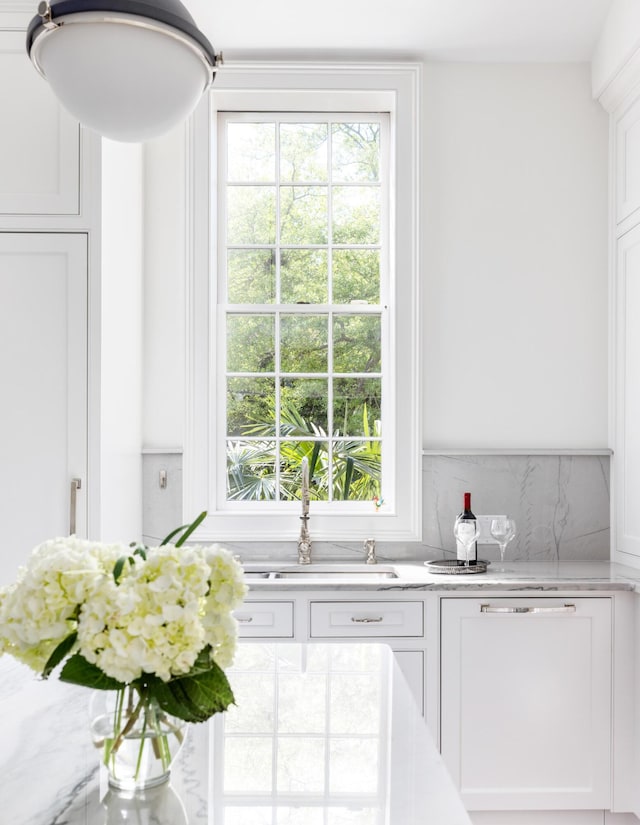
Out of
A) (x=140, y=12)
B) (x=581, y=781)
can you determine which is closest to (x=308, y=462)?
(x=581, y=781)

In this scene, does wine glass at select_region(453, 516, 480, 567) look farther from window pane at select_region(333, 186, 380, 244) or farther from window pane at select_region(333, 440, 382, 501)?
window pane at select_region(333, 186, 380, 244)

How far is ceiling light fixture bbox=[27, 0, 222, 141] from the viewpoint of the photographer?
123cm

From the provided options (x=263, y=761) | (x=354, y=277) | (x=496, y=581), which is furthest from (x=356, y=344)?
(x=263, y=761)

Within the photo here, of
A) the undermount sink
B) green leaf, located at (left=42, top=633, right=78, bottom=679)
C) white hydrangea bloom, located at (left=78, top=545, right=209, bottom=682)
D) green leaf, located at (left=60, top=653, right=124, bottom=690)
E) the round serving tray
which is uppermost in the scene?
white hydrangea bloom, located at (left=78, top=545, right=209, bottom=682)

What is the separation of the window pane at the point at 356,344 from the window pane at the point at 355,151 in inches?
26.1

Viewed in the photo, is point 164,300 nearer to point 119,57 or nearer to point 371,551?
point 371,551

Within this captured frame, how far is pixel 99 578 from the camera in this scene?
2.99 ft

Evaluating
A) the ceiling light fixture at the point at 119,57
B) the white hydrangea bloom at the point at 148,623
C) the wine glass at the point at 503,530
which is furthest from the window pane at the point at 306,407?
the white hydrangea bloom at the point at 148,623

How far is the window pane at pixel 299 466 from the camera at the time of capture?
3.57m

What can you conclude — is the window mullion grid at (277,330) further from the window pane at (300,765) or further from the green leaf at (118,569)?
the green leaf at (118,569)

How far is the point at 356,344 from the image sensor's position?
358cm

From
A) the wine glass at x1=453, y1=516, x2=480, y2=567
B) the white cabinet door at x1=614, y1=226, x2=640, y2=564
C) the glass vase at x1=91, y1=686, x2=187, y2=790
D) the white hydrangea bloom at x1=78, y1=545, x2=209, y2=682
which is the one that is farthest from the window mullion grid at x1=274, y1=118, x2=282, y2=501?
the white hydrangea bloom at x1=78, y1=545, x2=209, y2=682

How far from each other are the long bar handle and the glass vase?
1.89m

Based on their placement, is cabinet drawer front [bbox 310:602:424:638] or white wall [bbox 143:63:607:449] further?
white wall [bbox 143:63:607:449]
